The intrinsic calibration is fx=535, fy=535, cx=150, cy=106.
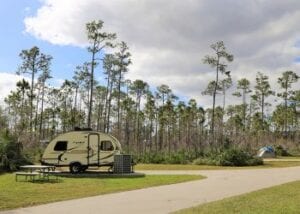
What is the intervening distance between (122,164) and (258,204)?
46.3ft

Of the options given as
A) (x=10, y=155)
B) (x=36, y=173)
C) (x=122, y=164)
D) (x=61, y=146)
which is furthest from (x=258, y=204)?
(x=10, y=155)

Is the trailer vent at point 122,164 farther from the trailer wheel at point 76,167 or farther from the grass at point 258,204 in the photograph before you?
the grass at point 258,204

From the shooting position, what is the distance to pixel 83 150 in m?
28.5

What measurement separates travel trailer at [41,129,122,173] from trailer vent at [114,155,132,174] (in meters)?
0.68

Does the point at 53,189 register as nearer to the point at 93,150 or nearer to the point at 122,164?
the point at 122,164

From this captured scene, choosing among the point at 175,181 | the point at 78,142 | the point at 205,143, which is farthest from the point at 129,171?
the point at 205,143

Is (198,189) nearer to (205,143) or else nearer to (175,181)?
(175,181)

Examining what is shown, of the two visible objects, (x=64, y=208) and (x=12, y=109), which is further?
(x=12, y=109)

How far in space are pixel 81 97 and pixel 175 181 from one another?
50.3 metres

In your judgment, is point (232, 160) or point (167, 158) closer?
point (232, 160)

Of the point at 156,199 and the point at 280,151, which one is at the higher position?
the point at 280,151

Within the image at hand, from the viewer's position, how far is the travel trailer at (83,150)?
1118 inches

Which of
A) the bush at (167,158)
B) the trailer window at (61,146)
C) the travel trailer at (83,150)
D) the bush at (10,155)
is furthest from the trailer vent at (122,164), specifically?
the bush at (167,158)

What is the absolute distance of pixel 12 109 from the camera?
6912cm
